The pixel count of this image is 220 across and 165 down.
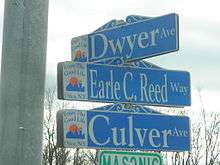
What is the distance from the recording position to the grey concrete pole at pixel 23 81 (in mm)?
4246

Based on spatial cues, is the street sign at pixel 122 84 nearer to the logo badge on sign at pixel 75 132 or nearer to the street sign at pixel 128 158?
the logo badge on sign at pixel 75 132

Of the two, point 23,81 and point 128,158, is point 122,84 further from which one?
point 23,81

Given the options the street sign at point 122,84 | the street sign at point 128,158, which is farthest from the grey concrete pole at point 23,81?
the street sign at point 128,158

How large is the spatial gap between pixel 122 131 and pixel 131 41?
83cm

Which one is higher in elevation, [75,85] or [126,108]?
[75,85]

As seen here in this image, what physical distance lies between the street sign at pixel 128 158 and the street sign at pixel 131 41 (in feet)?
2.83

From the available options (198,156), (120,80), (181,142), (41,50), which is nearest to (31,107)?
(41,50)

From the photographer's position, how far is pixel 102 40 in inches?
237

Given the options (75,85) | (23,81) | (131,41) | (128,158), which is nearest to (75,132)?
(75,85)

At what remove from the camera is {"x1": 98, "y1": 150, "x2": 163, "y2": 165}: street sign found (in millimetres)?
5738

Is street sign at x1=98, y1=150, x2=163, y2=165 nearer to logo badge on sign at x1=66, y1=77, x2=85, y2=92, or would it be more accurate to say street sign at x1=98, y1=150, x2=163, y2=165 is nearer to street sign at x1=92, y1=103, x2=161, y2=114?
street sign at x1=92, y1=103, x2=161, y2=114

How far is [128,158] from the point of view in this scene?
5.85 meters

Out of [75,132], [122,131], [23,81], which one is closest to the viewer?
[23,81]

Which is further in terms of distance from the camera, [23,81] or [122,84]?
[122,84]
